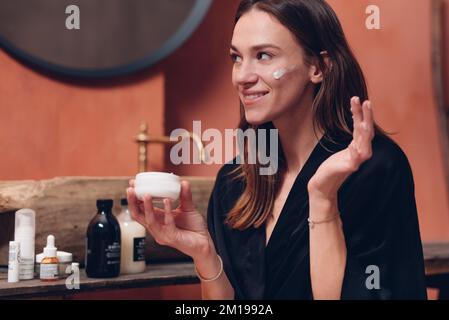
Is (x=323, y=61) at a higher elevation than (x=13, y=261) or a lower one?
higher

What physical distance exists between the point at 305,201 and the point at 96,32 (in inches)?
25.5

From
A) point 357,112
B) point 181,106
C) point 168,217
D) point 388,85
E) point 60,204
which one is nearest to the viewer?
point 357,112

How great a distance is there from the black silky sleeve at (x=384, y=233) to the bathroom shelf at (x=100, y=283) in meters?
0.30

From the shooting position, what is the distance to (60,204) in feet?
3.30

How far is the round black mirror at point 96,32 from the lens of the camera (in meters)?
1.16

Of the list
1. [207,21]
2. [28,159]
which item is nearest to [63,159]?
[28,159]

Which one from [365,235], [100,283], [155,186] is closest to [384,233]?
[365,235]

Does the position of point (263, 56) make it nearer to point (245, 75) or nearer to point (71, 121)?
point (245, 75)

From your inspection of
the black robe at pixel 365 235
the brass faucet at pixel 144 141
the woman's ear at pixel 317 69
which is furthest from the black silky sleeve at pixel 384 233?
the brass faucet at pixel 144 141

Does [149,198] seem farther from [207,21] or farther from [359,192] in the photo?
[207,21]

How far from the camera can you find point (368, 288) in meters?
0.84

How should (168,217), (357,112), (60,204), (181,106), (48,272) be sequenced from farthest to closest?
(181,106) → (60,204) → (48,272) → (168,217) → (357,112)

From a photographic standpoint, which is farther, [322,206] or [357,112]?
[322,206]

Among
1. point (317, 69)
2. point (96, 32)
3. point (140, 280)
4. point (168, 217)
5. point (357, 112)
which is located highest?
point (96, 32)
